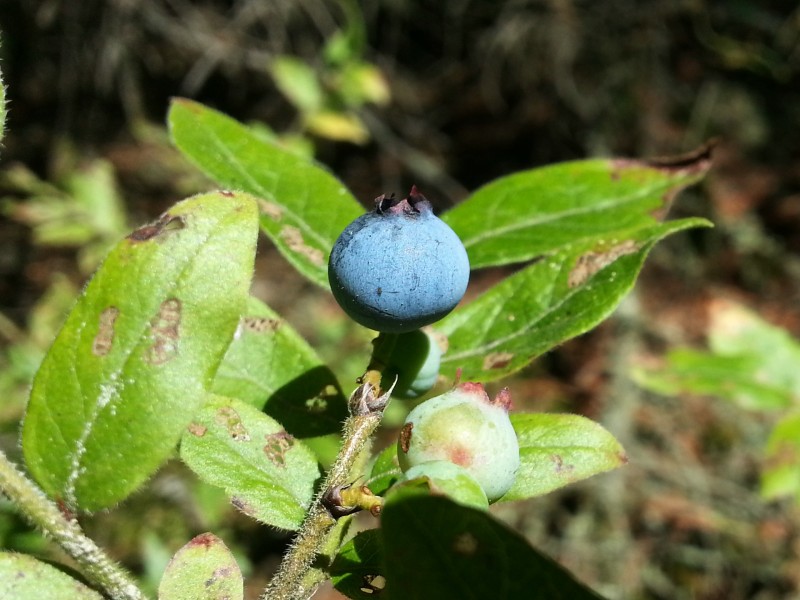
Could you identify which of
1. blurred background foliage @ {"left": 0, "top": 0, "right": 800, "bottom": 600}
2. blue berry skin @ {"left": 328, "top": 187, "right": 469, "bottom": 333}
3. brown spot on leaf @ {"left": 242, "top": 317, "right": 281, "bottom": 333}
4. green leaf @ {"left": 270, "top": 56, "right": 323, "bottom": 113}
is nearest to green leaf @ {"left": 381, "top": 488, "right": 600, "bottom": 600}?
blue berry skin @ {"left": 328, "top": 187, "right": 469, "bottom": 333}

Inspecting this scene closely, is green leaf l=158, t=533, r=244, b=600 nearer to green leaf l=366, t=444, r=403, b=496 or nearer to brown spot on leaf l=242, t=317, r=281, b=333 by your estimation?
green leaf l=366, t=444, r=403, b=496

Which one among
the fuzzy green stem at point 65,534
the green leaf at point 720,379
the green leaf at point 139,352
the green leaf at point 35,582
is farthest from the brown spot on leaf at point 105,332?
the green leaf at point 720,379

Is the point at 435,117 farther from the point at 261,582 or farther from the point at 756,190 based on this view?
the point at 261,582

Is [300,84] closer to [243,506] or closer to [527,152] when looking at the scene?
[527,152]

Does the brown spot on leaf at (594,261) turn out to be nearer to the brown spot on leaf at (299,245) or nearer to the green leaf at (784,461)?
the brown spot on leaf at (299,245)

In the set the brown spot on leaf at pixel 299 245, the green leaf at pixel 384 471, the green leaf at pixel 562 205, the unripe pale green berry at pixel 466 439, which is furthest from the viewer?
the green leaf at pixel 562 205

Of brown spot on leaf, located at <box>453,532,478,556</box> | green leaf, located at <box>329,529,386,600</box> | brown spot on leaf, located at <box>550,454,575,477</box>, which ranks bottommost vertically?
brown spot on leaf, located at <box>453,532,478,556</box>

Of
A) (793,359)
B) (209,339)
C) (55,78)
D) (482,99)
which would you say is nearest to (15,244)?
(55,78)
